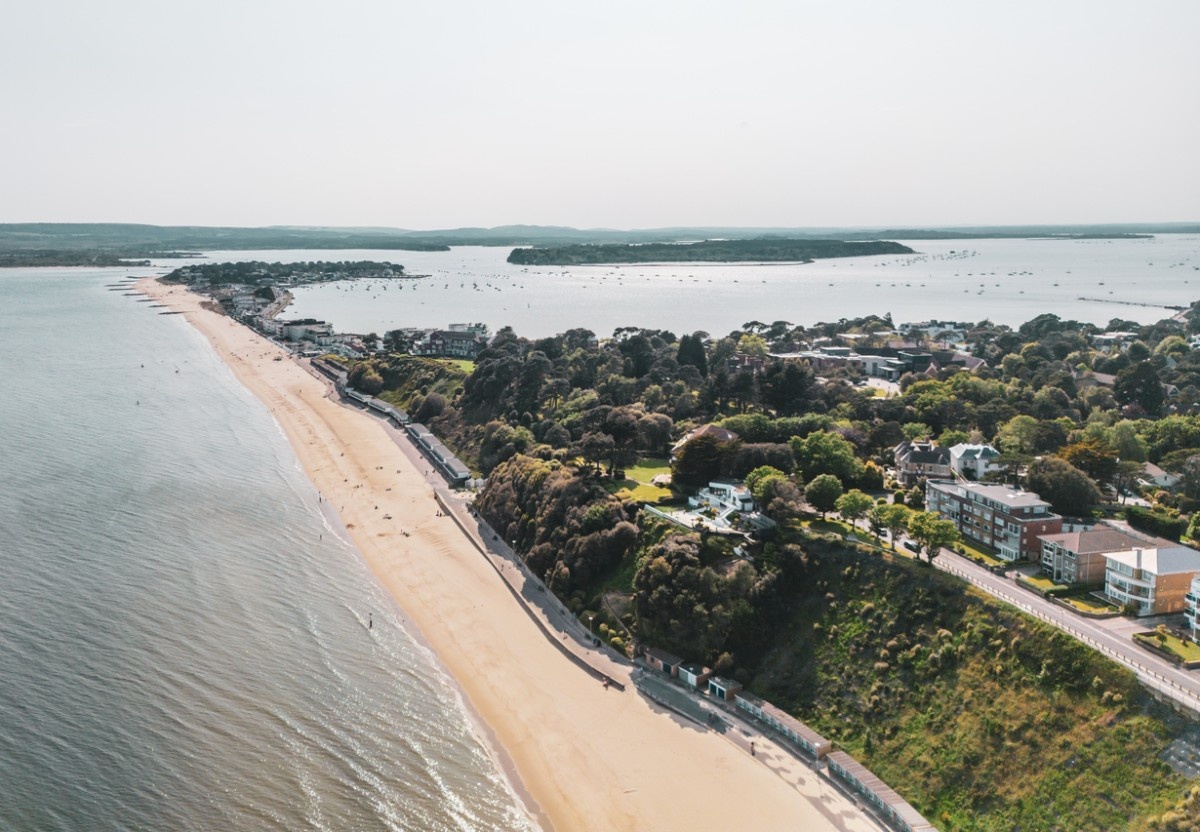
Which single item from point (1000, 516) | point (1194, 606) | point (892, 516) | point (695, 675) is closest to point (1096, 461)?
point (1000, 516)

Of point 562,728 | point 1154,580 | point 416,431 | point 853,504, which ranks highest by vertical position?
point 853,504

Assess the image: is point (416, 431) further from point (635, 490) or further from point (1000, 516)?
point (1000, 516)

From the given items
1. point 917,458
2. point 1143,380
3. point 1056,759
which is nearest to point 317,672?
point 1056,759

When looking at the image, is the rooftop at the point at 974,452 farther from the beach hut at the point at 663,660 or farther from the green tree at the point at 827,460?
the beach hut at the point at 663,660

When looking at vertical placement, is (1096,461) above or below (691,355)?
below

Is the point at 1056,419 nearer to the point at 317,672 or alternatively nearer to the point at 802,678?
the point at 802,678

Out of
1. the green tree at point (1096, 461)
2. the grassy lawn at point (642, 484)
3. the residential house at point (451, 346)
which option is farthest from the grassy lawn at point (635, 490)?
the residential house at point (451, 346)
